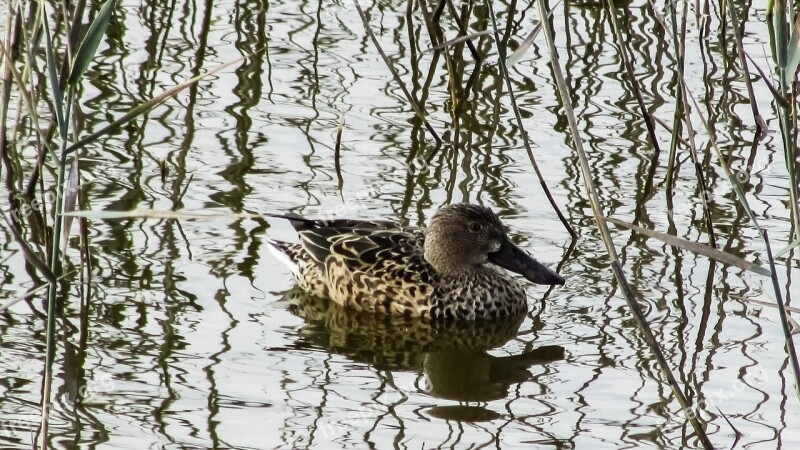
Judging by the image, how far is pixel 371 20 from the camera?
11086 millimetres

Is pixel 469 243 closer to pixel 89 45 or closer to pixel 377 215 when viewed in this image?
pixel 377 215

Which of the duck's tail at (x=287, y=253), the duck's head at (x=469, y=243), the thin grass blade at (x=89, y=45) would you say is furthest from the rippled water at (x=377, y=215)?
the thin grass blade at (x=89, y=45)

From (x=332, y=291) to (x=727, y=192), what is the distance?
262 cm

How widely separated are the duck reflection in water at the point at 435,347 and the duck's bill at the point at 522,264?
236 mm

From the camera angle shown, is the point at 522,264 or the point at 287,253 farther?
the point at 287,253

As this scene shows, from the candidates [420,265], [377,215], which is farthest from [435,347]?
[377,215]

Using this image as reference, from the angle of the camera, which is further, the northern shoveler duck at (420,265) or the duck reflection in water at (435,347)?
the northern shoveler duck at (420,265)

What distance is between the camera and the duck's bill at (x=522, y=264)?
23.6 feet

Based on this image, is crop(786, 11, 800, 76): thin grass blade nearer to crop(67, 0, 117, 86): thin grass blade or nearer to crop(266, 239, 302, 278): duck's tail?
crop(67, 0, 117, 86): thin grass blade

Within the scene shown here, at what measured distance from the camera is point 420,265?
24.5 feet

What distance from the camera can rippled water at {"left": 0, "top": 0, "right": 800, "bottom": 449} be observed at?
5676mm

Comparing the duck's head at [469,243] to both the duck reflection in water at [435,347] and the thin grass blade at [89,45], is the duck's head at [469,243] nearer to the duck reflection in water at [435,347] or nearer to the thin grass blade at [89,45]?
the duck reflection in water at [435,347]

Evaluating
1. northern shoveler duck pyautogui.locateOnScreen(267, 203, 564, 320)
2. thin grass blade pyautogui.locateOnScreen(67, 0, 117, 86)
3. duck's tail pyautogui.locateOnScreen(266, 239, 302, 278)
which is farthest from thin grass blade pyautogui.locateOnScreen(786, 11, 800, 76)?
duck's tail pyautogui.locateOnScreen(266, 239, 302, 278)

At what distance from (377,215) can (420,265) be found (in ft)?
2.48
